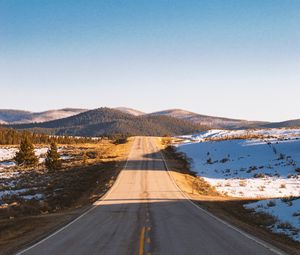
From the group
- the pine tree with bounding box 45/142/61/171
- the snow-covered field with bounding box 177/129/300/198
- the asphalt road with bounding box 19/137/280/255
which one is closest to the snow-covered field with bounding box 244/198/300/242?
the asphalt road with bounding box 19/137/280/255

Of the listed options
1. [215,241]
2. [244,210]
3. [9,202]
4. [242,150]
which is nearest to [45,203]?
[9,202]

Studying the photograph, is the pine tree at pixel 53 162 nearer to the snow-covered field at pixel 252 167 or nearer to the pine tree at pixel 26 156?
the pine tree at pixel 26 156

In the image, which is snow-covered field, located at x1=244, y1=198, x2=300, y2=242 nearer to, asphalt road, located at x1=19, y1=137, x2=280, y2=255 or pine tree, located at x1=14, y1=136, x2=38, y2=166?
asphalt road, located at x1=19, y1=137, x2=280, y2=255

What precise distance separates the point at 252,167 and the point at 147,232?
2770cm

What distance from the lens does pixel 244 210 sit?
2295cm

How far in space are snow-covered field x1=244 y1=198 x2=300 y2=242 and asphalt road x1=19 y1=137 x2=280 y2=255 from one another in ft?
8.27

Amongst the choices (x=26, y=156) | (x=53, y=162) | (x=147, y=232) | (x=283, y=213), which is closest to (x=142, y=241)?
(x=147, y=232)

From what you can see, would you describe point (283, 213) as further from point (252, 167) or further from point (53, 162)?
point (53, 162)

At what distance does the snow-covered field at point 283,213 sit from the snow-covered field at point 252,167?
239 inches

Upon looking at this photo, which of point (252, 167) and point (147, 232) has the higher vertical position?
point (252, 167)

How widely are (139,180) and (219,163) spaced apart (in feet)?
43.0

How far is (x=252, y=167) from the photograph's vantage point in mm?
41031

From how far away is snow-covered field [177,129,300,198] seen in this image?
104 ft

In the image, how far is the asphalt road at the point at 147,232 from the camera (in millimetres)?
12500
